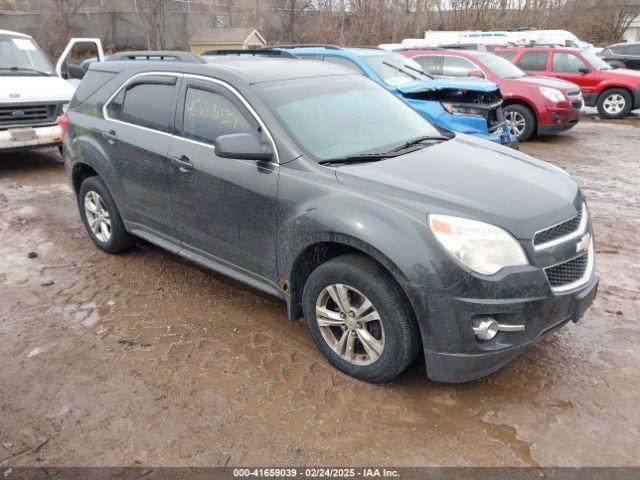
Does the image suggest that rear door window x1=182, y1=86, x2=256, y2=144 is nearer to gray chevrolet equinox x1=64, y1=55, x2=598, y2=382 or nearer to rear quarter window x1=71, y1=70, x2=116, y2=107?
gray chevrolet equinox x1=64, y1=55, x2=598, y2=382

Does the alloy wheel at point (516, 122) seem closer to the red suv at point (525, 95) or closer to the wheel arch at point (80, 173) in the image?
the red suv at point (525, 95)

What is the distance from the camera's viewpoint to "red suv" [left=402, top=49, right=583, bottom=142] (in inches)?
403

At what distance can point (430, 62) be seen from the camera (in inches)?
455

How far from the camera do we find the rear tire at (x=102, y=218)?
4.84 meters

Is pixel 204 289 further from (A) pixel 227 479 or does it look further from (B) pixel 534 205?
(B) pixel 534 205

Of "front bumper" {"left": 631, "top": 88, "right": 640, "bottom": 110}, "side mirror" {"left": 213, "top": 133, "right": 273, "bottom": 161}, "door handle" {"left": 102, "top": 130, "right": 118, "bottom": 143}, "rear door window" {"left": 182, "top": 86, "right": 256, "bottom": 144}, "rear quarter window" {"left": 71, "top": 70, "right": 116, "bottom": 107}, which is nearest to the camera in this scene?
"side mirror" {"left": 213, "top": 133, "right": 273, "bottom": 161}

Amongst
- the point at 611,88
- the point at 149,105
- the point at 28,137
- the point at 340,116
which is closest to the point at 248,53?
the point at 149,105

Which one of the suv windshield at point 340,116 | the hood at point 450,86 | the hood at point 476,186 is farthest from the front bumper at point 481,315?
the hood at point 450,86

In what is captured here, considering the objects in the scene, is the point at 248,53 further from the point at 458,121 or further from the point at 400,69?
the point at 400,69

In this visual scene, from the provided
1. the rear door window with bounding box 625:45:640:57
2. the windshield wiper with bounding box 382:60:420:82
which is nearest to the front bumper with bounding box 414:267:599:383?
the windshield wiper with bounding box 382:60:420:82

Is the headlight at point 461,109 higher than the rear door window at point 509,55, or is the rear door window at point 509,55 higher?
the rear door window at point 509,55

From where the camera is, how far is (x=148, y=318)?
4.00 metres

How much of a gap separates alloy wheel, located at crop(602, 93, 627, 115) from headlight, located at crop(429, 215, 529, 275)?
1276 cm

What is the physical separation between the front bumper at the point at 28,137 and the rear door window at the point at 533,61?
10.7 m
